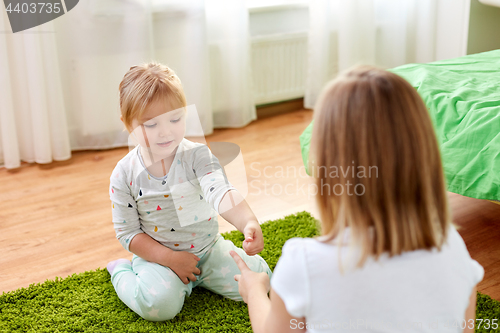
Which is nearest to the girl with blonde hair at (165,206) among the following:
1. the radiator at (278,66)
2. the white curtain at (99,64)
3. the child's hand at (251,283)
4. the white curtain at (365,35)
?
the child's hand at (251,283)

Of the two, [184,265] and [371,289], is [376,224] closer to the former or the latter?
[371,289]

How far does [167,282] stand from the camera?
1.07 metres

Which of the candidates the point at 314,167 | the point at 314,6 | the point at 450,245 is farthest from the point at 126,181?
the point at 314,6

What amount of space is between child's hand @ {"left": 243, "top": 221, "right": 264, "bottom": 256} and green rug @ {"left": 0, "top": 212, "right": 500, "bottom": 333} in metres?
0.18

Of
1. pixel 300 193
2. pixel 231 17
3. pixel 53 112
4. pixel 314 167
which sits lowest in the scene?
pixel 300 193

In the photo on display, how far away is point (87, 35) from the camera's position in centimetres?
216

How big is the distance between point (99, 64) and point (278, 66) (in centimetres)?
101

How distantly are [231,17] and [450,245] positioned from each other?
2.05 meters

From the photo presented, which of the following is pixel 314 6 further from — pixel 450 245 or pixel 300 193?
pixel 450 245

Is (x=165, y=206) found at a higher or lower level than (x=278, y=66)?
lower

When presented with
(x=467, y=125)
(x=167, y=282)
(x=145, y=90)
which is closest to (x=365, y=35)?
(x=467, y=125)

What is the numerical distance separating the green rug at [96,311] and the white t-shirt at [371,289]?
1.57ft

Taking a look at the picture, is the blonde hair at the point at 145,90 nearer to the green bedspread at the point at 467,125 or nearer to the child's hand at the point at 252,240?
the child's hand at the point at 252,240

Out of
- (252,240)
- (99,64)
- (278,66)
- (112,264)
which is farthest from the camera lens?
(278,66)
